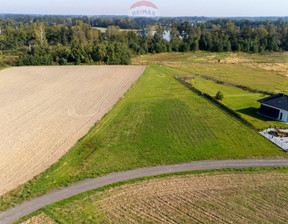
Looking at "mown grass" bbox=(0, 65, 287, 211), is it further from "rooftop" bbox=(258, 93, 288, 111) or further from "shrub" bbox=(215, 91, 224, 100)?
"rooftop" bbox=(258, 93, 288, 111)

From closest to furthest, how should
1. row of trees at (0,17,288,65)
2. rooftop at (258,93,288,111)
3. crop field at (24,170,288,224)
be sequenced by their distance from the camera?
1. crop field at (24,170,288,224)
2. rooftop at (258,93,288,111)
3. row of trees at (0,17,288,65)

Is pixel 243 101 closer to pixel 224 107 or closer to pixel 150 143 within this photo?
pixel 224 107

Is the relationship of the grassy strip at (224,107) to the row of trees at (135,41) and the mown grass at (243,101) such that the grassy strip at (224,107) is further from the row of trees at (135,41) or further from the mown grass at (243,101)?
the row of trees at (135,41)

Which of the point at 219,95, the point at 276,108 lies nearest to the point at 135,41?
the point at 219,95

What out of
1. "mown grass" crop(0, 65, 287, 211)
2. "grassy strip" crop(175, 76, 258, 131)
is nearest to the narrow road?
"mown grass" crop(0, 65, 287, 211)

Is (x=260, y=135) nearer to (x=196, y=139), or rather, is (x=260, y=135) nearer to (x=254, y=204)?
(x=196, y=139)

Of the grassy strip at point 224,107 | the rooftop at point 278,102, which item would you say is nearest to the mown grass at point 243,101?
the grassy strip at point 224,107

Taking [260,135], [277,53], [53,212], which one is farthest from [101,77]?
[277,53]
